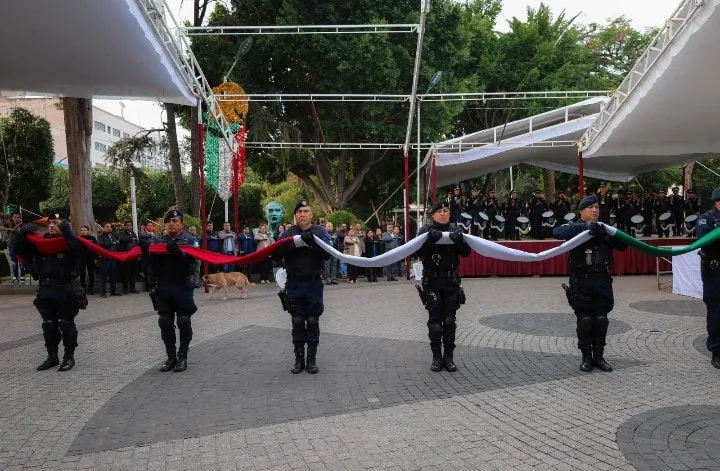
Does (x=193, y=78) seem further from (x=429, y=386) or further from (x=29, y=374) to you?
(x=429, y=386)

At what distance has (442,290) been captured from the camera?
21.3ft

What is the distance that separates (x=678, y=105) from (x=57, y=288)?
13.2 metres

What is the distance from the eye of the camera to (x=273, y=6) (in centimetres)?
2314

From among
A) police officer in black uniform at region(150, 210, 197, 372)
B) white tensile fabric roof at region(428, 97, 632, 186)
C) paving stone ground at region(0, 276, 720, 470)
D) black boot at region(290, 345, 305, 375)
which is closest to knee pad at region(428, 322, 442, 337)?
paving stone ground at region(0, 276, 720, 470)

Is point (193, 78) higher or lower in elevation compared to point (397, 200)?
higher

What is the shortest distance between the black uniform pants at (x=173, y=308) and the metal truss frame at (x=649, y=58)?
377 inches

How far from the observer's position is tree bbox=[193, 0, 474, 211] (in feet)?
71.2

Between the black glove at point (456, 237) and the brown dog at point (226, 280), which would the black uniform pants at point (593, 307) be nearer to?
the black glove at point (456, 237)

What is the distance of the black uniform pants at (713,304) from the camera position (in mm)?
6449

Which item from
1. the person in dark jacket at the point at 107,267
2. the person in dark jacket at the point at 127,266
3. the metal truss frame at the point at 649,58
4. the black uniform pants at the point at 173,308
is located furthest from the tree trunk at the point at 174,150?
the black uniform pants at the point at 173,308

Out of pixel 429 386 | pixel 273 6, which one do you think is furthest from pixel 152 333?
pixel 273 6

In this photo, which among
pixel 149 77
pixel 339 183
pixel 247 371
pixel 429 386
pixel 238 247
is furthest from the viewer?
pixel 339 183

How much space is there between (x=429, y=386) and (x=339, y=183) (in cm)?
2183

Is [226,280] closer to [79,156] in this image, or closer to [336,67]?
[79,156]
